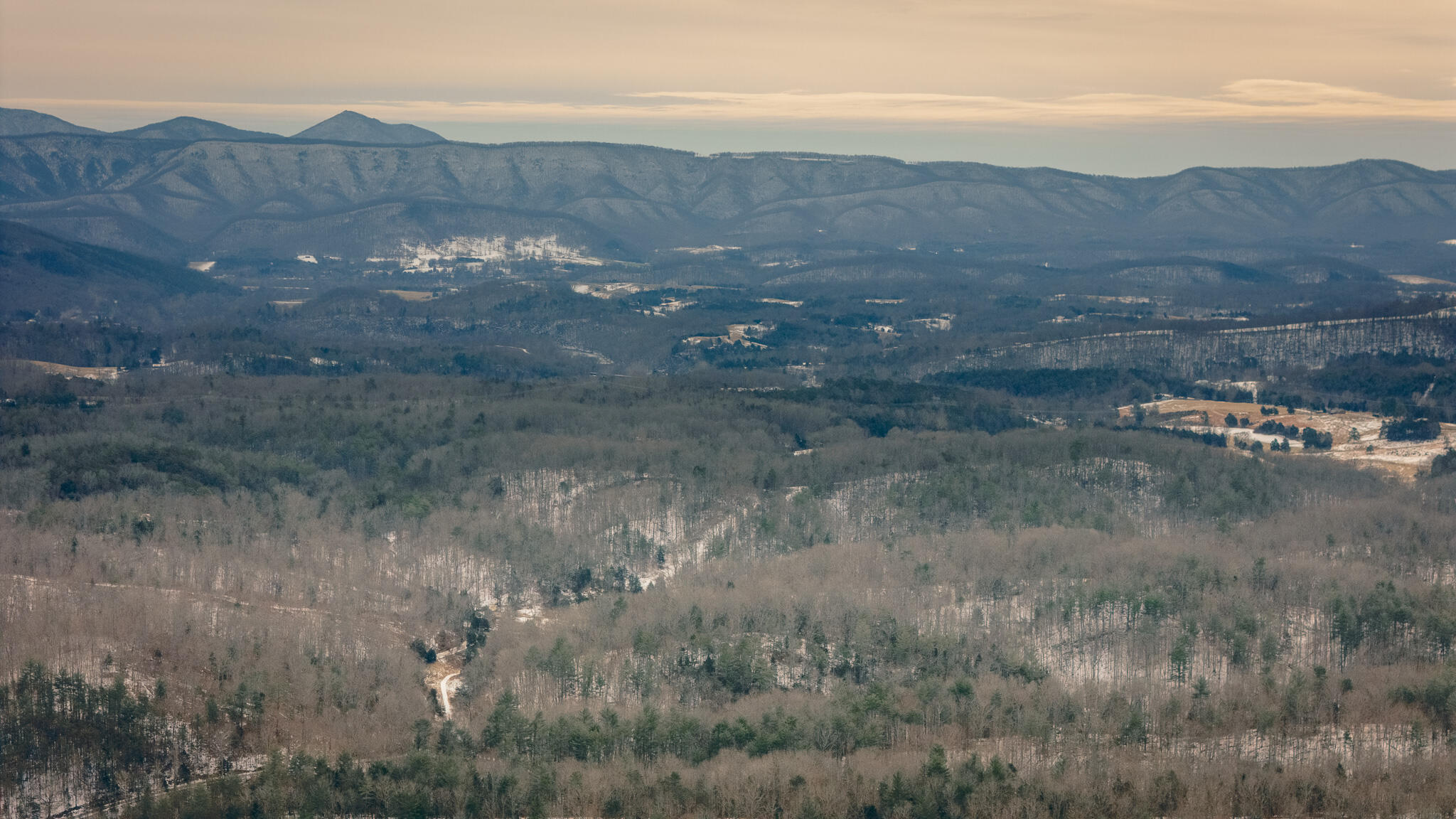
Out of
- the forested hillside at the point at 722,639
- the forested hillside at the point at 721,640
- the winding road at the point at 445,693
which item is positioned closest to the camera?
the forested hillside at the point at 721,640

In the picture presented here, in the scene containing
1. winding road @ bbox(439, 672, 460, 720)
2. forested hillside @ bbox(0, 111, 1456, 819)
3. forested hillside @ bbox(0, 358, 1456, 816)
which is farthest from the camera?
winding road @ bbox(439, 672, 460, 720)

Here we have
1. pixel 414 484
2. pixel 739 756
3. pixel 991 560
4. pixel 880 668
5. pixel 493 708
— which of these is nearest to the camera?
pixel 739 756

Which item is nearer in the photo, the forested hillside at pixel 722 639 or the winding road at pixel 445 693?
the forested hillside at pixel 722 639

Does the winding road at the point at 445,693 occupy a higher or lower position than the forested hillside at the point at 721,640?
lower

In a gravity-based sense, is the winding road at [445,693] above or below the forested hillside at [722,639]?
below

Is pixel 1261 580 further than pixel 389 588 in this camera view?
No

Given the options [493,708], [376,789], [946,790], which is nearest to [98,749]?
[376,789]

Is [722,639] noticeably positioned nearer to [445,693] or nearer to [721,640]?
[721,640]

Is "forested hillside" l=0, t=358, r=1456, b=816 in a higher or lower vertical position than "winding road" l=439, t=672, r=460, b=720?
higher

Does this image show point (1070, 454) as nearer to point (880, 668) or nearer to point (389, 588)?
point (880, 668)

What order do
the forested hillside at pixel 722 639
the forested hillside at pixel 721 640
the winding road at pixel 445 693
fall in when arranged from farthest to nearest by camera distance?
the winding road at pixel 445 693 → the forested hillside at pixel 722 639 → the forested hillside at pixel 721 640

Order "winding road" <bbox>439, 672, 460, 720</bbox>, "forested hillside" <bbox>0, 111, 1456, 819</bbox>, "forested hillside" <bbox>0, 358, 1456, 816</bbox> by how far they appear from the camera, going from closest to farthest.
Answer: "forested hillside" <bbox>0, 111, 1456, 819</bbox>
"forested hillside" <bbox>0, 358, 1456, 816</bbox>
"winding road" <bbox>439, 672, 460, 720</bbox>
